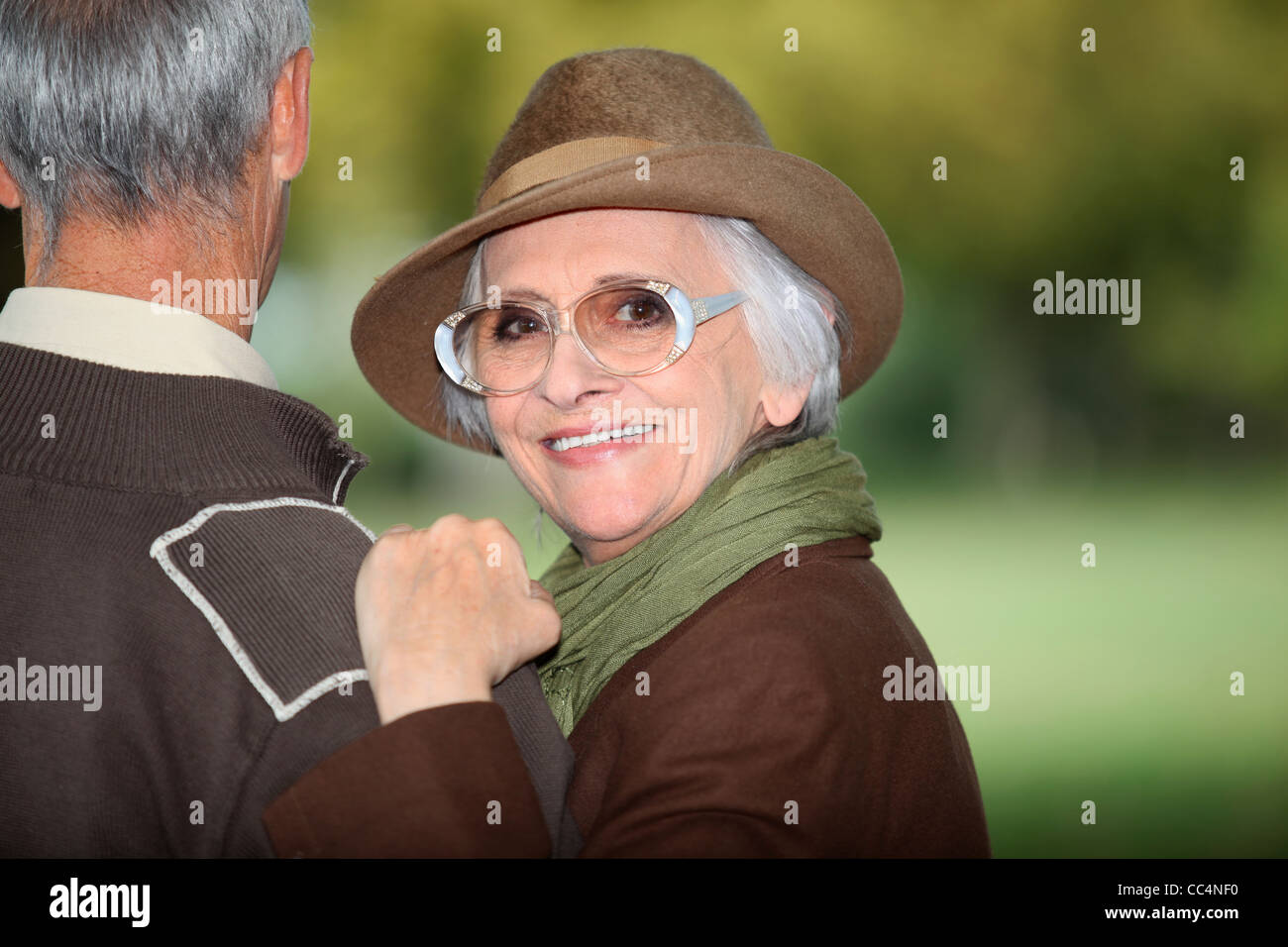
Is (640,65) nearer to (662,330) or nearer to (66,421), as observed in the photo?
(662,330)

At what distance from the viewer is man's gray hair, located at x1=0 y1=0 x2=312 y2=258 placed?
6.00ft

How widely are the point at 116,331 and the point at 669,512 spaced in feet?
3.67

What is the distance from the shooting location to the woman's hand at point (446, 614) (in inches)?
68.5

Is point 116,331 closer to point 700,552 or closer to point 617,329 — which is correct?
point 617,329

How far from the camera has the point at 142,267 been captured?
186 cm

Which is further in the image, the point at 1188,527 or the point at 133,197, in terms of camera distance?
the point at 1188,527

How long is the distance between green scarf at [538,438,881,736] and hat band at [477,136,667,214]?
63 centimetres

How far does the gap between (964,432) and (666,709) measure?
1858 centimetres

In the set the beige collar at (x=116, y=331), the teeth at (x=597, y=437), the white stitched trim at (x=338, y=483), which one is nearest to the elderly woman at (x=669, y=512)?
the teeth at (x=597, y=437)

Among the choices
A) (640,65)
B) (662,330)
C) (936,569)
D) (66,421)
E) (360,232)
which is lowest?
(936,569)

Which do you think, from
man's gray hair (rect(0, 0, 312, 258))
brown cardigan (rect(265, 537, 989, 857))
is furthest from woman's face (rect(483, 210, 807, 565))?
man's gray hair (rect(0, 0, 312, 258))

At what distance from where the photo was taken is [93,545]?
5.54ft

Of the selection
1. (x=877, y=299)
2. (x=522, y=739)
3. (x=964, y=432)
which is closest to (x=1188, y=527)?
(x=964, y=432)

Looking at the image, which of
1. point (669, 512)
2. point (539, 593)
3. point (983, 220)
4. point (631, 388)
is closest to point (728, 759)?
point (539, 593)
